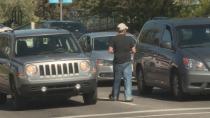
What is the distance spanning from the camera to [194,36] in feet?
56.7

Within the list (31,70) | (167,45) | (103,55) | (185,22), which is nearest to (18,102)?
(31,70)

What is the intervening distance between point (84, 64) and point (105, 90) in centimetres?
517

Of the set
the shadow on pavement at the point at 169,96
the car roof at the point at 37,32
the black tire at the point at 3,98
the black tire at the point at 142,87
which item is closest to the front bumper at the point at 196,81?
the shadow on pavement at the point at 169,96

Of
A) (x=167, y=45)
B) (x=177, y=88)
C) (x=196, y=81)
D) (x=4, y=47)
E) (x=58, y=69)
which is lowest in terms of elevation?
(x=177, y=88)

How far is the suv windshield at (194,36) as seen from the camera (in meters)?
17.0

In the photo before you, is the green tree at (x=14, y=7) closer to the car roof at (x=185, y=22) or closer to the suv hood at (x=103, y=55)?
the suv hood at (x=103, y=55)

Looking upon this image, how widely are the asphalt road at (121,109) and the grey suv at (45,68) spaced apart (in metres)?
0.36

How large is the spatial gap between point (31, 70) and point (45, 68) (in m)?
0.32

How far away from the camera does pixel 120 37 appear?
16.9m

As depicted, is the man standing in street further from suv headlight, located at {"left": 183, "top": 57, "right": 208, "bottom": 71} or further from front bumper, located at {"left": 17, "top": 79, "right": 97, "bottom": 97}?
suv headlight, located at {"left": 183, "top": 57, "right": 208, "bottom": 71}

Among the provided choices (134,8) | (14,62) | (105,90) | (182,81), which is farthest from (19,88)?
(134,8)

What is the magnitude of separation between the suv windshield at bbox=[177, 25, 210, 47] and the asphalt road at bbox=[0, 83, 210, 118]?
1266 millimetres

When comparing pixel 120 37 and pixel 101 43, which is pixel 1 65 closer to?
pixel 120 37

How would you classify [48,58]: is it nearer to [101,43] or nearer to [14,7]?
[101,43]
